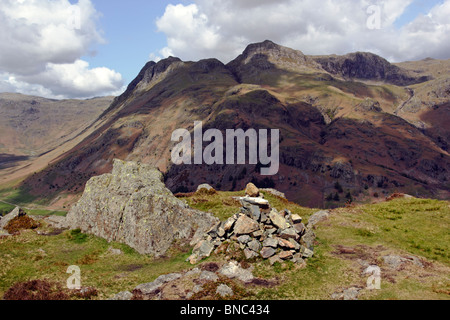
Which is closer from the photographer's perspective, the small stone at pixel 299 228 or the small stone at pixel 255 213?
the small stone at pixel 255 213

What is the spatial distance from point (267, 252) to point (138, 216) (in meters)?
14.4

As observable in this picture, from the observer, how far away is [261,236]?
80.0ft

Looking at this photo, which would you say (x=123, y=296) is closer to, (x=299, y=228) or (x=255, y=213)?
(x=255, y=213)

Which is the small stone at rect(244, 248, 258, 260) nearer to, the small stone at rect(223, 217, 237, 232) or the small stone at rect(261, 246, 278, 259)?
the small stone at rect(261, 246, 278, 259)

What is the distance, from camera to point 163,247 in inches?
1087

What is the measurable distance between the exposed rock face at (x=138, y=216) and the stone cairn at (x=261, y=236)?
358cm

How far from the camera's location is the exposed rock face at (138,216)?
Answer: 1110 inches

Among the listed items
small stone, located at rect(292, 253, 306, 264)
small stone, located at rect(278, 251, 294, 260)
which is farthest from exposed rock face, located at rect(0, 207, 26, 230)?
small stone, located at rect(292, 253, 306, 264)

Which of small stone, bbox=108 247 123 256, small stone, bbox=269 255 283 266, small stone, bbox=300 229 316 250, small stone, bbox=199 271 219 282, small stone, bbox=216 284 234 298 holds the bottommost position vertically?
→ small stone, bbox=108 247 123 256

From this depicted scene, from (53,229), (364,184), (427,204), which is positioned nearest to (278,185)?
(364,184)

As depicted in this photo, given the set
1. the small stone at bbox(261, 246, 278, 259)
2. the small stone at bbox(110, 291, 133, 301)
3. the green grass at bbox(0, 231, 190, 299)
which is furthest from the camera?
the small stone at bbox(261, 246, 278, 259)

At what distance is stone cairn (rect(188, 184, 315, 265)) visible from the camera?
2305 centimetres

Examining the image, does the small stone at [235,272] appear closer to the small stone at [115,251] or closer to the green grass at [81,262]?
the green grass at [81,262]

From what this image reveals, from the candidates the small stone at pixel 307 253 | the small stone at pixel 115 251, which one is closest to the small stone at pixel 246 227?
the small stone at pixel 307 253
